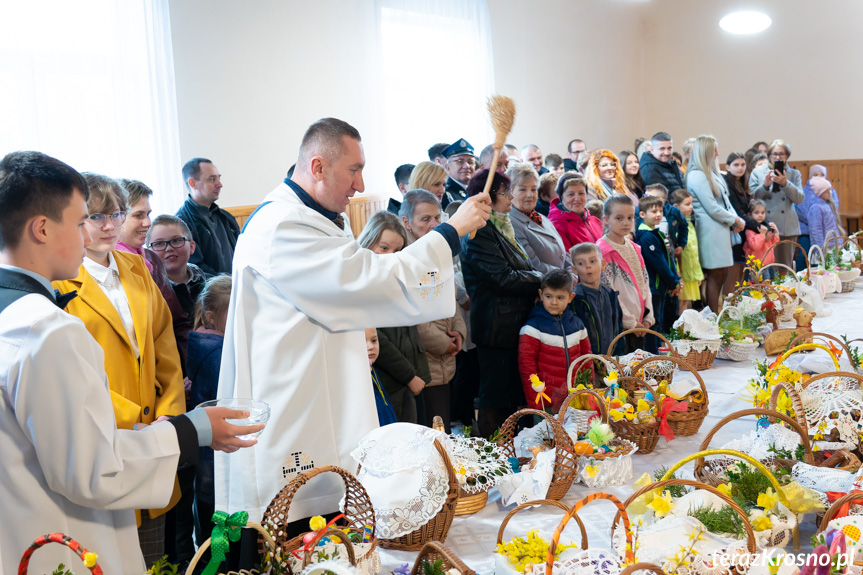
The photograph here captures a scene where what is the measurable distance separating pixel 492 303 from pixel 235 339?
198 cm

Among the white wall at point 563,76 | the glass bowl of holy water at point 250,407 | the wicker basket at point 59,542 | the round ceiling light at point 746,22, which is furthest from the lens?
the round ceiling light at point 746,22

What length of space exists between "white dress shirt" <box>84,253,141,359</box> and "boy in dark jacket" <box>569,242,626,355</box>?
94.8 inches

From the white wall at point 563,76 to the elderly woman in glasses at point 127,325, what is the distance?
3.68 metres

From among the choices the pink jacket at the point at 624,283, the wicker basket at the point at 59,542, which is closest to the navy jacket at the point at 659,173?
the pink jacket at the point at 624,283

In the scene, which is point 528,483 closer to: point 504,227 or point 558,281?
point 558,281

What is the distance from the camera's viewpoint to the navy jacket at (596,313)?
417cm

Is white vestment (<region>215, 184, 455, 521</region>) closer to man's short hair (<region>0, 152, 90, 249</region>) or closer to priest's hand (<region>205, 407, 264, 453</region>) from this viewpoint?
priest's hand (<region>205, 407, 264, 453</region>)

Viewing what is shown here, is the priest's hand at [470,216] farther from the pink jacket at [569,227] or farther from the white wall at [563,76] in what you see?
Result: the white wall at [563,76]

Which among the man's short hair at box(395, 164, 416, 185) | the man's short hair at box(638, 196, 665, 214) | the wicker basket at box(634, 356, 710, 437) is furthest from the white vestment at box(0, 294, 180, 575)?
the man's short hair at box(638, 196, 665, 214)

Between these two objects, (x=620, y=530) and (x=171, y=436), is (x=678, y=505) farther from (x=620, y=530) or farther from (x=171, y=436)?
(x=171, y=436)

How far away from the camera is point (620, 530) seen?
1856 millimetres

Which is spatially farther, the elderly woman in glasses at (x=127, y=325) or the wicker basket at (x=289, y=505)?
the elderly woman in glasses at (x=127, y=325)

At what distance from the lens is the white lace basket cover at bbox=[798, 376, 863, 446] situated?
2.45 m

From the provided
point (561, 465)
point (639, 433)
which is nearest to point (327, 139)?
point (561, 465)
